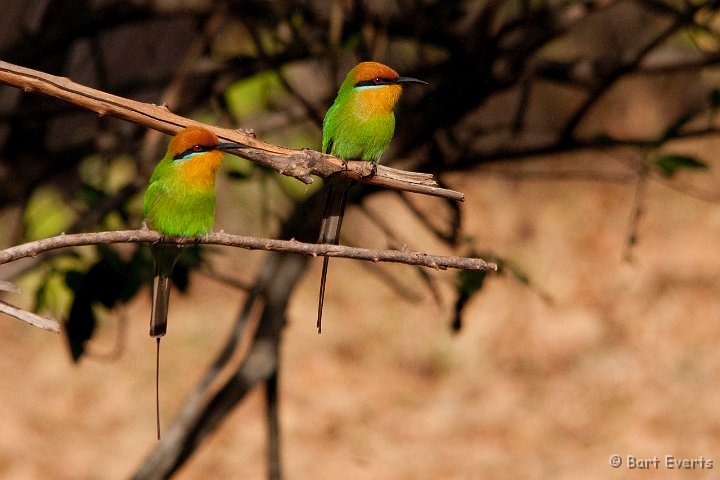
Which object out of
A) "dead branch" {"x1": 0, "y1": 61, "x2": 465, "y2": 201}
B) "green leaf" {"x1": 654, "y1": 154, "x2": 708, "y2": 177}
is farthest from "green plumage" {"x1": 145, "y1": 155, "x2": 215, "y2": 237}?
"green leaf" {"x1": 654, "y1": 154, "x2": 708, "y2": 177}

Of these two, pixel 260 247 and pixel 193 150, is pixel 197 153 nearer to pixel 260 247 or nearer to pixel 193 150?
pixel 193 150

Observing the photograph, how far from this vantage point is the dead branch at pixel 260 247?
1.54 meters

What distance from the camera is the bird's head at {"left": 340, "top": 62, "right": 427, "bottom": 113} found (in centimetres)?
164

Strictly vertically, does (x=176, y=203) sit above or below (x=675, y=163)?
below

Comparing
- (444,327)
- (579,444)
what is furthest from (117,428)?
(579,444)

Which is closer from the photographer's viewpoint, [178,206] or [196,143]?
[196,143]

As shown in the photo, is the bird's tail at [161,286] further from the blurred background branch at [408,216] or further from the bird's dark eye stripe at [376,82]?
the bird's dark eye stripe at [376,82]

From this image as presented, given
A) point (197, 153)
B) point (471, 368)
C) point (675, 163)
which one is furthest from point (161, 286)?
point (471, 368)

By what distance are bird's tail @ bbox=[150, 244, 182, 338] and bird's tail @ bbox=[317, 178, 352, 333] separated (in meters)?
0.23

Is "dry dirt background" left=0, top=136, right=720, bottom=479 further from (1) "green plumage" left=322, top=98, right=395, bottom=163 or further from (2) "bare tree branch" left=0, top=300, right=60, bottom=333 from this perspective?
(2) "bare tree branch" left=0, top=300, right=60, bottom=333

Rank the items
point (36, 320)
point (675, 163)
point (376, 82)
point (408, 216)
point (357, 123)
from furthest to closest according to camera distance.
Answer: point (408, 216)
point (675, 163)
point (357, 123)
point (376, 82)
point (36, 320)

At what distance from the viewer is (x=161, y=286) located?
1.74 m

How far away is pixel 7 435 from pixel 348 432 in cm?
169

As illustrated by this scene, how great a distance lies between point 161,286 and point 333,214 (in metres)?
0.30
